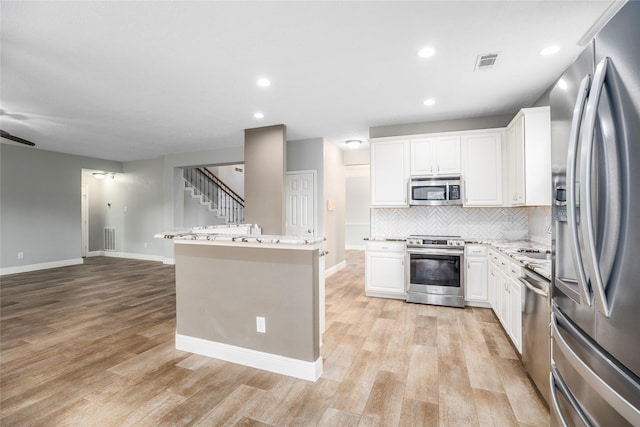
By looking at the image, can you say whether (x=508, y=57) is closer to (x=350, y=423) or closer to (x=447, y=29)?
Answer: (x=447, y=29)

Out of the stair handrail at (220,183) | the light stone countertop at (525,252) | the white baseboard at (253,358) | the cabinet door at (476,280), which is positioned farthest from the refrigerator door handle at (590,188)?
the stair handrail at (220,183)

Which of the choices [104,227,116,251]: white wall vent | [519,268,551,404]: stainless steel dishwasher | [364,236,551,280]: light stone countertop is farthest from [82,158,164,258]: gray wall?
[519,268,551,404]: stainless steel dishwasher

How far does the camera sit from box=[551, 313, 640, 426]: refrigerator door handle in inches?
31.3

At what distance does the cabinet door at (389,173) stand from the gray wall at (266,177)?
152 cm

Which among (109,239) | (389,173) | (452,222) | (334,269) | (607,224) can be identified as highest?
(389,173)

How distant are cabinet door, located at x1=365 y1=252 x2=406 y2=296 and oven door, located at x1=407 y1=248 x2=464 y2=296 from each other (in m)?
0.20

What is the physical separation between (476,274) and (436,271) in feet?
1.67

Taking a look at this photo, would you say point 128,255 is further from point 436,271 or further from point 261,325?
point 436,271

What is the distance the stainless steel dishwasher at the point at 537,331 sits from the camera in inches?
76.8

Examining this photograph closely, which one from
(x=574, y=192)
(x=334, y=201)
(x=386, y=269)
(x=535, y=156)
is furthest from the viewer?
(x=334, y=201)

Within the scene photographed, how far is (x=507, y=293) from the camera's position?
2992 millimetres

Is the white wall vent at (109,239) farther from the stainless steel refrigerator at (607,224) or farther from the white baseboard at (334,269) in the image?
the stainless steel refrigerator at (607,224)

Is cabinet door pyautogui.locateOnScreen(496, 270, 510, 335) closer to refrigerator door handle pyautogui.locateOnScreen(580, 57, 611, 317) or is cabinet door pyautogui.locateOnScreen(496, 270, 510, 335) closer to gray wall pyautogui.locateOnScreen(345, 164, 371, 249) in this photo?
refrigerator door handle pyautogui.locateOnScreen(580, 57, 611, 317)

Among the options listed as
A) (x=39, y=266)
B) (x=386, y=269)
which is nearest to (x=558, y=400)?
(x=386, y=269)
